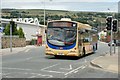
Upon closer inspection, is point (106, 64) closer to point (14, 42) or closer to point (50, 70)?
point (50, 70)

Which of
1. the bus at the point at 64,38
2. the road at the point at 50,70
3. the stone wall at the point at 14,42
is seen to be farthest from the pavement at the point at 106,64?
the stone wall at the point at 14,42

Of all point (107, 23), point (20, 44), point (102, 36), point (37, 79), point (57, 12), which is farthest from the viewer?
point (102, 36)

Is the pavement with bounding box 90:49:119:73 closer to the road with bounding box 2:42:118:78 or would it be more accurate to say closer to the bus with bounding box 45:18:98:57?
the road with bounding box 2:42:118:78

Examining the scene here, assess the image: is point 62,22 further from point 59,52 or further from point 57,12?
point 57,12

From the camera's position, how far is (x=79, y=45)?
99.0 feet

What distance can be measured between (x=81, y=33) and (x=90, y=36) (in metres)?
6.28

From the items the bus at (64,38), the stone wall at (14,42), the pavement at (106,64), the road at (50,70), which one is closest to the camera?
the road at (50,70)

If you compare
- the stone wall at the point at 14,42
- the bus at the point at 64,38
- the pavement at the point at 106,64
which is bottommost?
the stone wall at the point at 14,42

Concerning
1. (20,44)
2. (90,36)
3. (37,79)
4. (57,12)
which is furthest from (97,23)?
(37,79)

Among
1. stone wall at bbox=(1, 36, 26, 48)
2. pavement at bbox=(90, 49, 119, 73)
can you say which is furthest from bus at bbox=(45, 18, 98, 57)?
stone wall at bbox=(1, 36, 26, 48)

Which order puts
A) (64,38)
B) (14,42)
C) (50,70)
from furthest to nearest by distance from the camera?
(14,42) → (64,38) → (50,70)

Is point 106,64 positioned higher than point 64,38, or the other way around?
point 64,38

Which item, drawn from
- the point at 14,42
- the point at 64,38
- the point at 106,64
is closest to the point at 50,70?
the point at 106,64

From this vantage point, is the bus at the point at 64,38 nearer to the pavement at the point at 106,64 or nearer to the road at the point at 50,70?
the pavement at the point at 106,64
